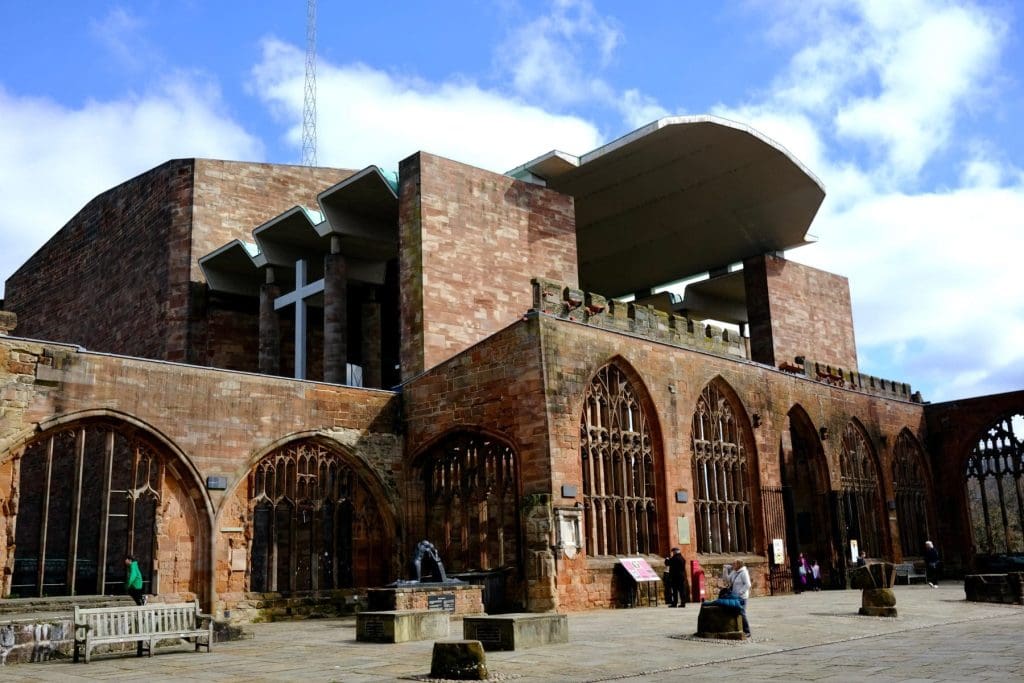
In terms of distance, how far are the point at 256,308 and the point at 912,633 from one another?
22830 millimetres

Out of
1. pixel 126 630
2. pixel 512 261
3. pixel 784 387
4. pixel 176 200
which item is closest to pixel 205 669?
pixel 126 630

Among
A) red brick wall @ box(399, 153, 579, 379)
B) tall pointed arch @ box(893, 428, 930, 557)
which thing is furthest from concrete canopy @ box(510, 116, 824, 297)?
tall pointed arch @ box(893, 428, 930, 557)

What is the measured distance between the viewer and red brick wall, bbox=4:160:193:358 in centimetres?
3019

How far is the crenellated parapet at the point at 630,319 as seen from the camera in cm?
1884

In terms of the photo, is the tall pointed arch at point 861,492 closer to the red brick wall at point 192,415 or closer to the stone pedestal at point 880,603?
the stone pedestal at point 880,603

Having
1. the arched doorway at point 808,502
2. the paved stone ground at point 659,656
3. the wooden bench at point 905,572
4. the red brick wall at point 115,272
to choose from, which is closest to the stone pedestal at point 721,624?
the paved stone ground at point 659,656

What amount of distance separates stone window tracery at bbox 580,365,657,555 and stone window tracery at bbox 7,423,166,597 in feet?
25.1

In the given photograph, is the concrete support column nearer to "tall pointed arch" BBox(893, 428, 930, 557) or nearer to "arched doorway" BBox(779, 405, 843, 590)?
"arched doorway" BBox(779, 405, 843, 590)

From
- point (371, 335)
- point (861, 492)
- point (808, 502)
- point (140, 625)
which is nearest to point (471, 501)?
point (140, 625)

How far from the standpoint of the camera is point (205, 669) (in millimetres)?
9750

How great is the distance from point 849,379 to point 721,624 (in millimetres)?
17382

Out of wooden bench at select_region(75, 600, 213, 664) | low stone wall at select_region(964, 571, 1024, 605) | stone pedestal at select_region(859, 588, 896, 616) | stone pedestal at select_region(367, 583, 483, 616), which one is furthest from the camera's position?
low stone wall at select_region(964, 571, 1024, 605)

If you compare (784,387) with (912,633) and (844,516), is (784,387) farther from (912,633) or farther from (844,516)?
(912,633)

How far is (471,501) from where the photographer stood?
1930cm
